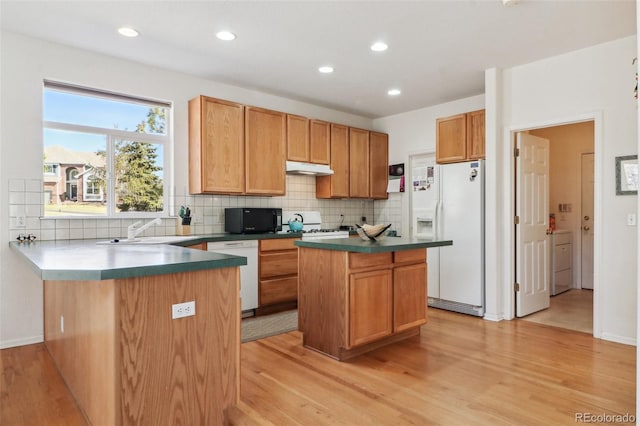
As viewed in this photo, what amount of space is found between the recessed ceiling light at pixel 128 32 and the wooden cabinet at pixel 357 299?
7.55 ft

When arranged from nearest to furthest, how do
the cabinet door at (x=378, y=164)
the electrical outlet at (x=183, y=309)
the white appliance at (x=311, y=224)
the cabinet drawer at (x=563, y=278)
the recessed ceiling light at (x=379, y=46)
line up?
the electrical outlet at (x=183, y=309) → the recessed ceiling light at (x=379, y=46) → the white appliance at (x=311, y=224) → the cabinet drawer at (x=563, y=278) → the cabinet door at (x=378, y=164)

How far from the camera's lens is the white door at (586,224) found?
5.95m

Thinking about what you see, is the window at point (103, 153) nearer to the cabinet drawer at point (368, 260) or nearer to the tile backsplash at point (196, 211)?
the tile backsplash at point (196, 211)

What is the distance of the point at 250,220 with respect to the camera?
179 inches

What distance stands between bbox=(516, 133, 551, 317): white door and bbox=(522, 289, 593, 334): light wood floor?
0.12 m

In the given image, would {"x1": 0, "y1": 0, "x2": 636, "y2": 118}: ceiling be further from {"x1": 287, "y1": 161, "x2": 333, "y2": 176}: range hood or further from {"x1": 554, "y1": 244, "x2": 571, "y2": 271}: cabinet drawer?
{"x1": 554, "y1": 244, "x2": 571, "y2": 271}: cabinet drawer

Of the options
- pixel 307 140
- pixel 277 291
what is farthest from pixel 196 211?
pixel 307 140

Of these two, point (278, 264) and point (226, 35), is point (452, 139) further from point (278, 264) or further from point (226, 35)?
point (226, 35)

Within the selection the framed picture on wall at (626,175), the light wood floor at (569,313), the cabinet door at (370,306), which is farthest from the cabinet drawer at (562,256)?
the cabinet door at (370,306)

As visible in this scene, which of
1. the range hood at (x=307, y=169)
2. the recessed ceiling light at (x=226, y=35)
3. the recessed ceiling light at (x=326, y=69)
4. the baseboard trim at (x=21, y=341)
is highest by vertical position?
the recessed ceiling light at (x=326, y=69)

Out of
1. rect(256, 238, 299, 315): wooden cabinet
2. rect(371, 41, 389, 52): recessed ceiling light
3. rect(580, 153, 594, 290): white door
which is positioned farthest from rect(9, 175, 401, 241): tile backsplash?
rect(580, 153, 594, 290): white door

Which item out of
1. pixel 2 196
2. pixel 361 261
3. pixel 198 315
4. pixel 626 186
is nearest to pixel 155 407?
pixel 198 315

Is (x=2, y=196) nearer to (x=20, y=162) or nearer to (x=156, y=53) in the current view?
(x=20, y=162)

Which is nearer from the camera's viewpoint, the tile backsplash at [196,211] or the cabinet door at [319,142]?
the tile backsplash at [196,211]
